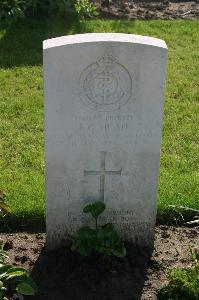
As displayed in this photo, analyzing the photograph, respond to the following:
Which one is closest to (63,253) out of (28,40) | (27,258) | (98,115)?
(27,258)

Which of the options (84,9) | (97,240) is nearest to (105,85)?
(97,240)

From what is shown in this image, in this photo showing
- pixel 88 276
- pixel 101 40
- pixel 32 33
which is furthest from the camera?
pixel 32 33

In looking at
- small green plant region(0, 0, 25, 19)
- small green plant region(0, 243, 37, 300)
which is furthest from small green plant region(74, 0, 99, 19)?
small green plant region(0, 243, 37, 300)

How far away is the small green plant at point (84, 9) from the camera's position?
8.83 m

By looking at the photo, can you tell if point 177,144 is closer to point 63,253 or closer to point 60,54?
point 63,253

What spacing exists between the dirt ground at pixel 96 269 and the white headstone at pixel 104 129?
16cm

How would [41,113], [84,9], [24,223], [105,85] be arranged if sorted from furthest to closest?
1. [84,9]
2. [41,113]
3. [24,223]
4. [105,85]

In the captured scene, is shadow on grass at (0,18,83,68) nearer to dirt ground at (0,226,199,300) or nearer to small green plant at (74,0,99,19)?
small green plant at (74,0,99,19)

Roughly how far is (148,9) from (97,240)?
643 cm

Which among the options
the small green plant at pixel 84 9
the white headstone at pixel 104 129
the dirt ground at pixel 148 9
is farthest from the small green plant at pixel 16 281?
the dirt ground at pixel 148 9

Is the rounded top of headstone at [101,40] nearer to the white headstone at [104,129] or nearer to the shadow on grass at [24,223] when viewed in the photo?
the white headstone at [104,129]

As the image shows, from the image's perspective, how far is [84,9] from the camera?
8914mm

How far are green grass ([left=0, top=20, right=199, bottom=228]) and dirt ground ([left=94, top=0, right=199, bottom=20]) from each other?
38 cm

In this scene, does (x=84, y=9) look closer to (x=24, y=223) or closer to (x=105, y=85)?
(x=24, y=223)
